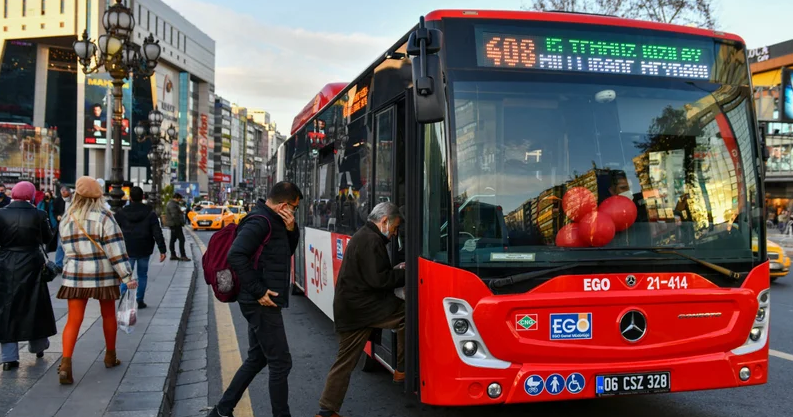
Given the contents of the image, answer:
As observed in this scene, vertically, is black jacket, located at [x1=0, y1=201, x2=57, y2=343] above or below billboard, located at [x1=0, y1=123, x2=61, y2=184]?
below

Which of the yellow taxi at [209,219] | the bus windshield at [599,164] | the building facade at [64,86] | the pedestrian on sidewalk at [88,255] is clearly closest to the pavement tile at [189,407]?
the pedestrian on sidewalk at [88,255]

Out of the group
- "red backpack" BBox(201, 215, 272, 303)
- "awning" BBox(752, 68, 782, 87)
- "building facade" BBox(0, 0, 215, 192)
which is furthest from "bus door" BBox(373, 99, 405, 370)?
"building facade" BBox(0, 0, 215, 192)

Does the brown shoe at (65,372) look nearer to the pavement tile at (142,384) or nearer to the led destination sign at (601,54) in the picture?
the pavement tile at (142,384)

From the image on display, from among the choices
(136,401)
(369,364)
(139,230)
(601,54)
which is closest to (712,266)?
(601,54)

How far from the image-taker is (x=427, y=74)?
3957 mm

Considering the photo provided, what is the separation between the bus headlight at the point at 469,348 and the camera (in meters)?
4.00

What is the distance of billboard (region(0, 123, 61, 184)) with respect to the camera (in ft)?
294

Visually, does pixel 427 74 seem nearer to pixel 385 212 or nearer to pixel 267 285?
pixel 385 212

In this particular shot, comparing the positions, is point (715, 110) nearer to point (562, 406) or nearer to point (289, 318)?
point (562, 406)

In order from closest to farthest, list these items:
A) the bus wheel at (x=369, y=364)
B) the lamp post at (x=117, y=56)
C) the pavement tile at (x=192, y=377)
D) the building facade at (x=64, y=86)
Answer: the pavement tile at (x=192, y=377), the bus wheel at (x=369, y=364), the lamp post at (x=117, y=56), the building facade at (x=64, y=86)

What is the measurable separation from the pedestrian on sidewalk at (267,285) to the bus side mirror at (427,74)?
1.11 metres

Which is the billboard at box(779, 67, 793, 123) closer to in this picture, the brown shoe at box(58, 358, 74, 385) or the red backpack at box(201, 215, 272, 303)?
the red backpack at box(201, 215, 272, 303)

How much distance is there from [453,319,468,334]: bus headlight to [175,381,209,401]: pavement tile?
2.54m

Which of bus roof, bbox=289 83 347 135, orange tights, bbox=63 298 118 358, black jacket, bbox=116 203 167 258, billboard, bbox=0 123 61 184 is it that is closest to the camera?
orange tights, bbox=63 298 118 358
